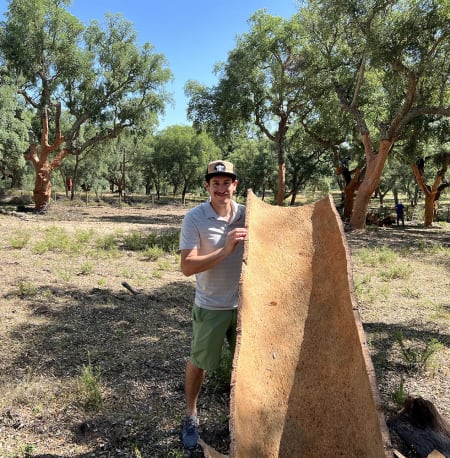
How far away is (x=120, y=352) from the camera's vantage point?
13.9 ft

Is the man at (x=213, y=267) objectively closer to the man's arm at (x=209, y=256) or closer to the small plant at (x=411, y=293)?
the man's arm at (x=209, y=256)

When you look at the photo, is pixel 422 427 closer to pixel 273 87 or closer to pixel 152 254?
pixel 152 254

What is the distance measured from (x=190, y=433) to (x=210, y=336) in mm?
751

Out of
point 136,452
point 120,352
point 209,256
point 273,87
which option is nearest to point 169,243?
point 120,352

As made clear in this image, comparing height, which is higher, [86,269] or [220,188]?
[220,188]

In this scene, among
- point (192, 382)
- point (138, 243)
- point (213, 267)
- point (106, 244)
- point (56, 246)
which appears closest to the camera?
point (213, 267)

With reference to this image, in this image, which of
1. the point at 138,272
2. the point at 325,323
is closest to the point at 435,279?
the point at 138,272

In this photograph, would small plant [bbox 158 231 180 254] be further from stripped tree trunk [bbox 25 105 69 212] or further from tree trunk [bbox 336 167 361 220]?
tree trunk [bbox 336 167 361 220]

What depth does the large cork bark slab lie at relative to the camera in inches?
82.3

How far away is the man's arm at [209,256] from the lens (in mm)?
2404

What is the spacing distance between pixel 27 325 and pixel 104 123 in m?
17.8

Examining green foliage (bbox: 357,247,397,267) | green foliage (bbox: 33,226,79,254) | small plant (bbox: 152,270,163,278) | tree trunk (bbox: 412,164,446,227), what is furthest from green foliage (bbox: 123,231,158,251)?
tree trunk (bbox: 412,164,446,227)

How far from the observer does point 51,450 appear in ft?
9.02

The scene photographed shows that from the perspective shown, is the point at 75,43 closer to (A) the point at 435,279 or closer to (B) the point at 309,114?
(B) the point at 309,114
